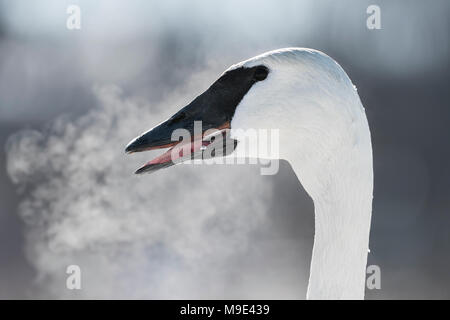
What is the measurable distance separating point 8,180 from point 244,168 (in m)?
1.79

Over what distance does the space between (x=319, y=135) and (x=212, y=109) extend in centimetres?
16

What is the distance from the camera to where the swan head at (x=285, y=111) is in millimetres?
889

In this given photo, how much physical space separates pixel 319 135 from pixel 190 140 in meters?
0.19

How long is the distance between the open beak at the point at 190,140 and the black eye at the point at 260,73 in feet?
0.24

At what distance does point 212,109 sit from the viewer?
0.97 meters

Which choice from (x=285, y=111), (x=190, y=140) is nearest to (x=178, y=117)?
(x=190, y=140)

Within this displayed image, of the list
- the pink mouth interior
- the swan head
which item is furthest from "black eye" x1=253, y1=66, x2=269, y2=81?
the pink mouth interior

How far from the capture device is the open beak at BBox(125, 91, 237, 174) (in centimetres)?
96

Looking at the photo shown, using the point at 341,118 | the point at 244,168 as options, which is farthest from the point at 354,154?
the point at 244,168

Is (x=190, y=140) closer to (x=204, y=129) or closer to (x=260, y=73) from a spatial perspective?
(x=204, y=129)

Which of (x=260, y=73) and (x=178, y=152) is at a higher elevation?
(x=260, y=73)

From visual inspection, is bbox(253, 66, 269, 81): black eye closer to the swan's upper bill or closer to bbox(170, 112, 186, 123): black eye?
the swan's upper bill

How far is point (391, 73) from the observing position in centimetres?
564

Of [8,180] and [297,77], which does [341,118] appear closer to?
[297,77]
